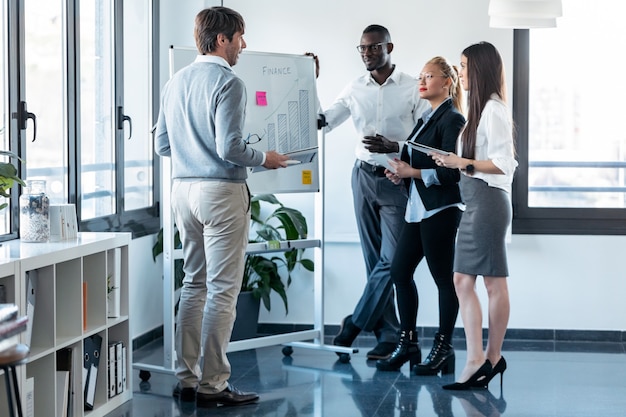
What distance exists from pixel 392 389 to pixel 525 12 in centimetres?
173

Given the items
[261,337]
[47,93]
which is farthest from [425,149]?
[47,93]

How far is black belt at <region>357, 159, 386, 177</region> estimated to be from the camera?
4.66 metres

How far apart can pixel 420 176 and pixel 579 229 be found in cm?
147

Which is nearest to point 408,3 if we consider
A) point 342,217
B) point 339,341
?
point 342,217

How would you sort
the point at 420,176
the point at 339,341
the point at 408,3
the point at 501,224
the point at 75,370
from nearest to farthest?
1. the point at 75,370
2. the point at 501,224
3. the point at 420,176
4. the point at 339,341
5. the point at 408,3

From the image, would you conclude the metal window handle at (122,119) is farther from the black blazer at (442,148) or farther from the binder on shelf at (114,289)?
the black blazer at (442,148)

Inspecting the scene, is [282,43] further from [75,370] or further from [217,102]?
[75,370]

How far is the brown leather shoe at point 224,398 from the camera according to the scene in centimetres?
375

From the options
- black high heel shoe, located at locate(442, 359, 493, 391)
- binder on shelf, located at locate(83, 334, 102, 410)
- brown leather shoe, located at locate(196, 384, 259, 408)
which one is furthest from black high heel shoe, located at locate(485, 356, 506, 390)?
binder on shelf, located at locate(83, 334, 102, 410)

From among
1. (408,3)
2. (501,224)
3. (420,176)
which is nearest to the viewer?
(501,224)

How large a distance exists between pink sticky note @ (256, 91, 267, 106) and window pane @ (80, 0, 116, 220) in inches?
32.1

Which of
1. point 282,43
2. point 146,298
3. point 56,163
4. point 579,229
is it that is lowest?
point 146,298

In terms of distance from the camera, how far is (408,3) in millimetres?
5230

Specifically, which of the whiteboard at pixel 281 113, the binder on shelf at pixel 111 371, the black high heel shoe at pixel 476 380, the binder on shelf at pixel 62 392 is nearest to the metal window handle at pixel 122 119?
the whiteboard at pixel 281 113
